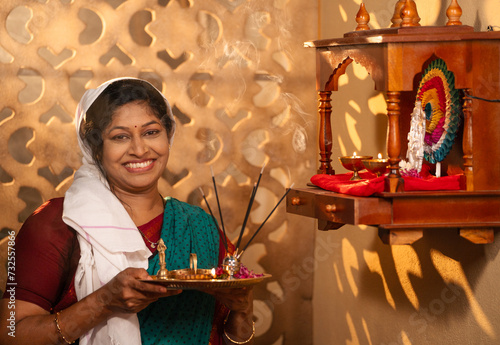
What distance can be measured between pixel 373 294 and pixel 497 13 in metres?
1.21

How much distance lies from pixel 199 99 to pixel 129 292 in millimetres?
1389

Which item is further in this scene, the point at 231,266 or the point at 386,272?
the point at 386,272

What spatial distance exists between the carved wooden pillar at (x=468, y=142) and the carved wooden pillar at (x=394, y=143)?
0.55ft

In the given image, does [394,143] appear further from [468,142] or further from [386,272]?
[386,272]

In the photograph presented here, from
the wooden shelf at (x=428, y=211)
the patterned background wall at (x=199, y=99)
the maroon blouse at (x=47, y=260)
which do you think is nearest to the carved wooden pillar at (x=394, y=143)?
the wooden shelf at (x=428, y=211)

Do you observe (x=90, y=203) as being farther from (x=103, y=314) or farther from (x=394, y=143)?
(x=394, y=143)

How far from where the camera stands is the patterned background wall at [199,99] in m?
2.79

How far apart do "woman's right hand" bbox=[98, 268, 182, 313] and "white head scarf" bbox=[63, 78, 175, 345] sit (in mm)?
127

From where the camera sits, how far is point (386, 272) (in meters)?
2.43

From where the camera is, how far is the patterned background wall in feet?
9.17

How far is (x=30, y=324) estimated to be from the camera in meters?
1.84

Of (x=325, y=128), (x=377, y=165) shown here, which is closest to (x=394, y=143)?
(x=377, y=165)

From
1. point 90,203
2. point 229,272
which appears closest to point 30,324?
point 90,203

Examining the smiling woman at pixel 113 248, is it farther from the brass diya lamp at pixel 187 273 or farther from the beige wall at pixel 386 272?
the beige wall at pixel 386 272
